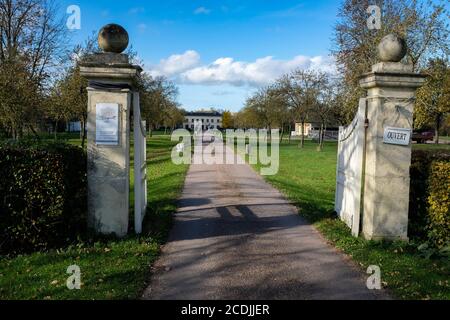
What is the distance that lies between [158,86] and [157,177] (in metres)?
35.5

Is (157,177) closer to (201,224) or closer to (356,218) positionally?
(201,224)

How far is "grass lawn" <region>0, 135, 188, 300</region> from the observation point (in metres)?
4.12

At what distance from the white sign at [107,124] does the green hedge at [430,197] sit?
485 centimetres

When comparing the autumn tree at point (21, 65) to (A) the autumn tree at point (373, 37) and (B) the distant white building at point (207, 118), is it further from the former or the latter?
(B) the distant white building at point (207, 118)

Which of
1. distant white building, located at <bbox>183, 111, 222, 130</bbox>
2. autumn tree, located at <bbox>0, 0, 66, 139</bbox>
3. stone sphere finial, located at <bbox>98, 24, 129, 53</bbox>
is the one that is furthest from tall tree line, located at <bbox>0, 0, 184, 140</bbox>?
distant white building, located at <bbox>183, 111, 222, 130</bbox>

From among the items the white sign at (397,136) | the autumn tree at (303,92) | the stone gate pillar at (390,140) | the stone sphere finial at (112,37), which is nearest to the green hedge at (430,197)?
the stone gate pillar at (390,140)

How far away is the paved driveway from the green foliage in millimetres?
1675

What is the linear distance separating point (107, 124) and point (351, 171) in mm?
4271

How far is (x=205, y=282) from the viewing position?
4.52 metres

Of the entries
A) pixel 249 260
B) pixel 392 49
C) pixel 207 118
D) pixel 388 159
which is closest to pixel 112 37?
pixel 249 260

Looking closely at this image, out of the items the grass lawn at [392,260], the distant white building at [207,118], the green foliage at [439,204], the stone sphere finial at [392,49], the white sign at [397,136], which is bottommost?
the grass lawn at [392,260]

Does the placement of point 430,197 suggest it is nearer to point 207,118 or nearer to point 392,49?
point 392,49

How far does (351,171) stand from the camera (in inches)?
275

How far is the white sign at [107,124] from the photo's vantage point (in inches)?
233
